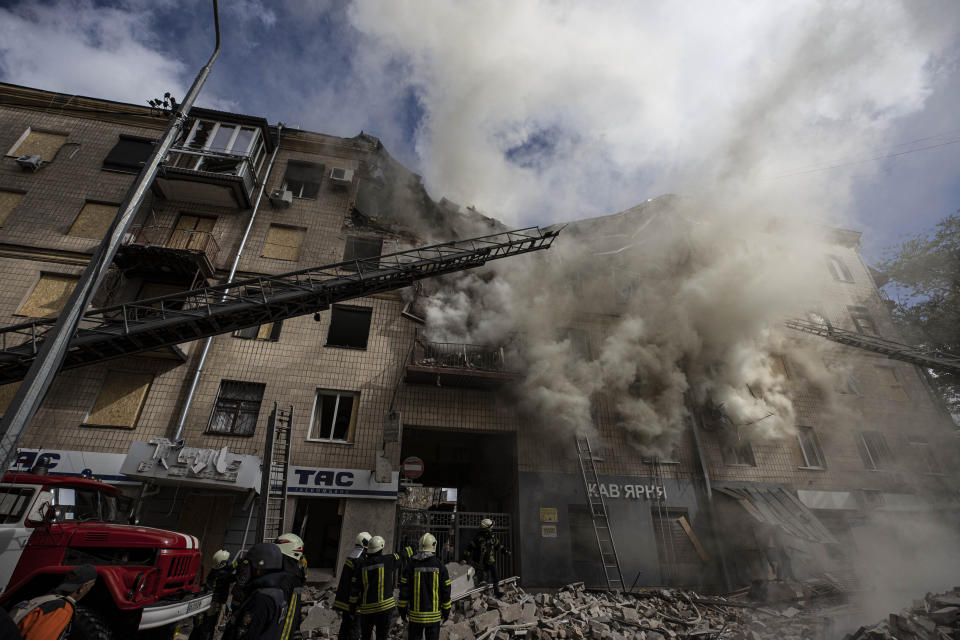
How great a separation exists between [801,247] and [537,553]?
17.4 meters

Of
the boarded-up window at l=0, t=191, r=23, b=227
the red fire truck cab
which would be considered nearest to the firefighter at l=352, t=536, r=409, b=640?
the red fire truck cab

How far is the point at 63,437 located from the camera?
35.8 ft

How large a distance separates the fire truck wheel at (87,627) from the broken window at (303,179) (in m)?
14.4

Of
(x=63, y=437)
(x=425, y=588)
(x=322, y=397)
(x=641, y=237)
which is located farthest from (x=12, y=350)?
(x=641, y=237)

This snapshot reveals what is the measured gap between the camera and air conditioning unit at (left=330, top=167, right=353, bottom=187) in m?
16.3

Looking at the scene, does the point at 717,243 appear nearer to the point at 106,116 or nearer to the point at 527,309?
the point at 527,309

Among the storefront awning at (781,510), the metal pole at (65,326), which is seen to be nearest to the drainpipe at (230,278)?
the metal pole at (65,326)

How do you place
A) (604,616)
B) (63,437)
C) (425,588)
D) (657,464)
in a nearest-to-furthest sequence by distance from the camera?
(425,588) → (604,616) → (63,437) → (657,464)

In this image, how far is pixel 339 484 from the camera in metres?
11.5

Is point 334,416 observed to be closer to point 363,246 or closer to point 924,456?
point 363,246

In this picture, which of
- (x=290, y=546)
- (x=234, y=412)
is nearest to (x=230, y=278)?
(x=234, y=412)

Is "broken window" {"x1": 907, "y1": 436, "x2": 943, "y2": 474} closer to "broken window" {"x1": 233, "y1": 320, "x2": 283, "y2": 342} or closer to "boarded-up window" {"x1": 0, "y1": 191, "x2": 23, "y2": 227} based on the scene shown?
"broken window" {"x1": 233, "y1": 320, "x2": 283, "y2": 342}

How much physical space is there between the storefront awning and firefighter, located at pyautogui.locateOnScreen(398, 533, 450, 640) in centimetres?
1164

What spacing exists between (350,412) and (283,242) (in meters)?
7.05
